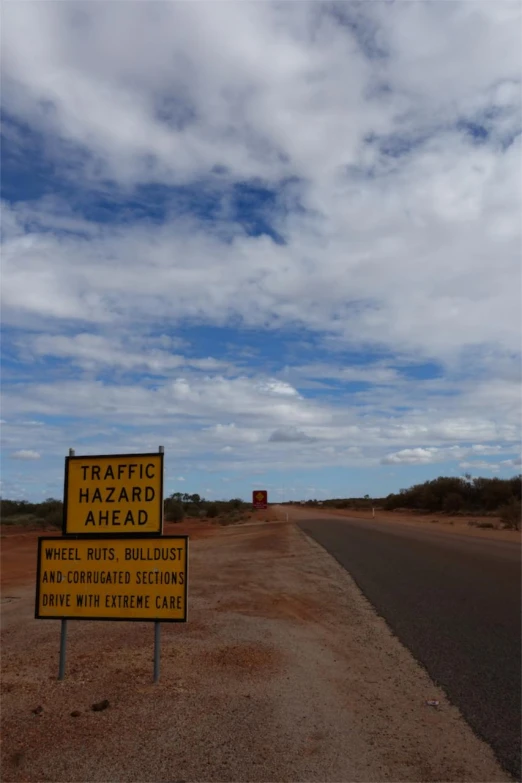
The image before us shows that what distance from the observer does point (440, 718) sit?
6285 mm

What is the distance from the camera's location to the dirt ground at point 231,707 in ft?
16.7

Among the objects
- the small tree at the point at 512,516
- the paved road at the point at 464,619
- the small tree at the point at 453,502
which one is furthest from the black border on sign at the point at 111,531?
the small tree at the point at 453,502

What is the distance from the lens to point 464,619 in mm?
11062

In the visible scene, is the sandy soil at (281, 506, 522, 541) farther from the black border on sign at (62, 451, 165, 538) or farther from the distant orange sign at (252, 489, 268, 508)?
the black border on sign at (62, 451, 165, 538)

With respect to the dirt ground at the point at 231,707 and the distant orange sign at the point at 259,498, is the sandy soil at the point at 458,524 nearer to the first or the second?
the distant orange sign at the point at 259,498

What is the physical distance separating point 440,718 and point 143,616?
9.96 ft

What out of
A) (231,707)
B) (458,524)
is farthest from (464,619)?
(458,524)

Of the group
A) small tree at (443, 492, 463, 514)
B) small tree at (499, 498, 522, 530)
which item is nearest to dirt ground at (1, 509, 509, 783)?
small tree at (499, 498, 522, 530)

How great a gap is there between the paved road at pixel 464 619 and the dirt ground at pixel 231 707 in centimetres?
28

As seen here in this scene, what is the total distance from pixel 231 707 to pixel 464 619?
5.98 m

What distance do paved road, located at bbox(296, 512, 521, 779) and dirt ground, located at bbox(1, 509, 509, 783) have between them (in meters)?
0.28

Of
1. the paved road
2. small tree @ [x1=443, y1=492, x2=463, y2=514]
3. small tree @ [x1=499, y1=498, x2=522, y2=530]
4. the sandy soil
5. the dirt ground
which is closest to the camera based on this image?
the dirt ground

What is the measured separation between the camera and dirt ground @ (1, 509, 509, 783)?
16.7 ft

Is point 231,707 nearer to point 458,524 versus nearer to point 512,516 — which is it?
point 512,516
